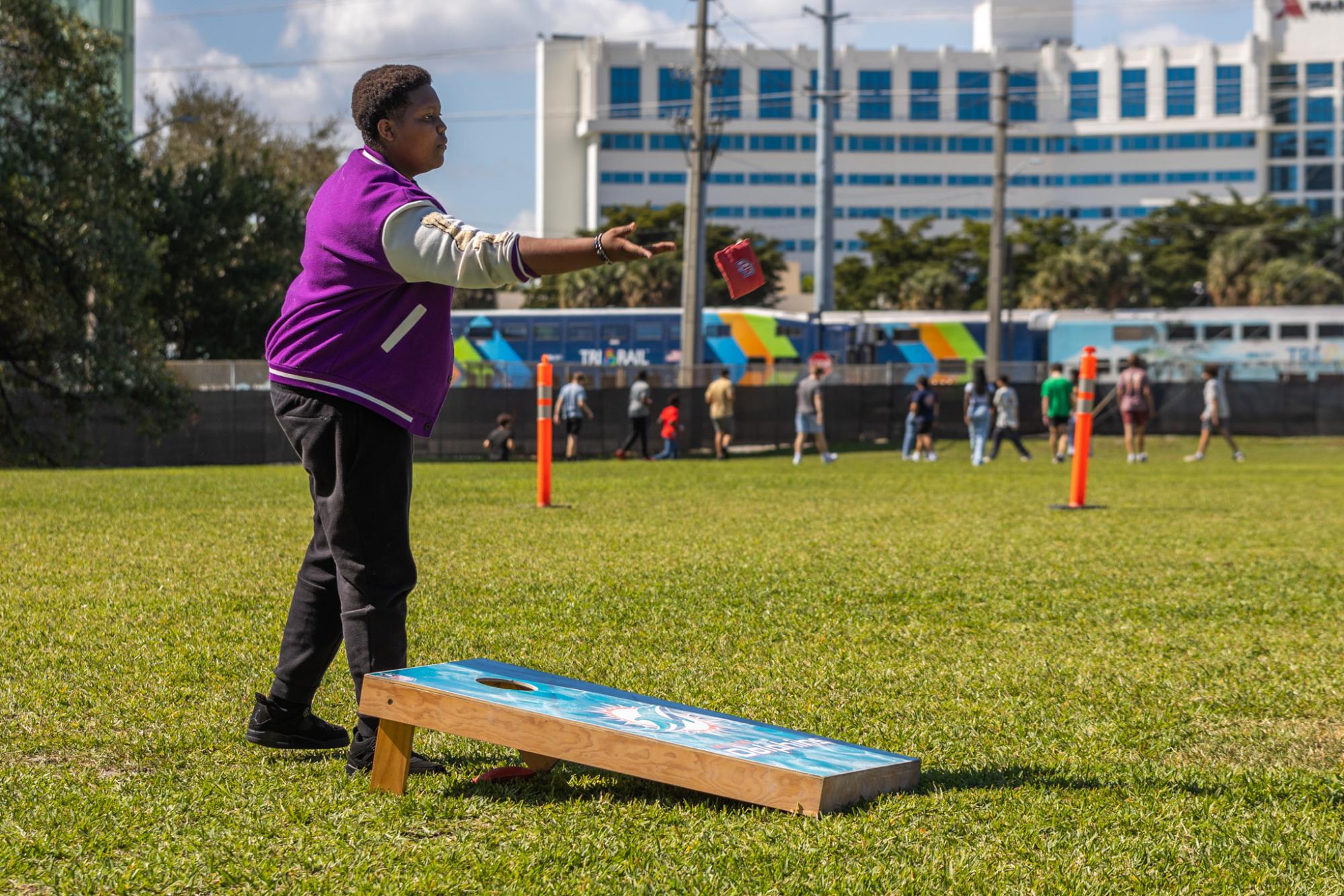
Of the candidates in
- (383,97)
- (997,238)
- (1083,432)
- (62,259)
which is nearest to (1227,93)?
(997,238)

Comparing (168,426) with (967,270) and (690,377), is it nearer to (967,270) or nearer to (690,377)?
(690,377)

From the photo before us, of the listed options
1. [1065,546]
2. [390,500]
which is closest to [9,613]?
[390,500]

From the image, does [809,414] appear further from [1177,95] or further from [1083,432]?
[1177,95]

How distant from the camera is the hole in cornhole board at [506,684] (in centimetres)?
405

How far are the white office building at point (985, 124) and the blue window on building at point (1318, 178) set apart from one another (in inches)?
6.0

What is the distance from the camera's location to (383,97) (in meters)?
4.13

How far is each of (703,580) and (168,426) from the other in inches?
841

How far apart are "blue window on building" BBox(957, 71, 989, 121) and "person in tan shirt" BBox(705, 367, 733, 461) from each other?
3643 inches

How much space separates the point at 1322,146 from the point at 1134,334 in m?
79.7

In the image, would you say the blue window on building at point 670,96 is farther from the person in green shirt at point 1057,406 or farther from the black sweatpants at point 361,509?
the black sweatpants at point 361,509

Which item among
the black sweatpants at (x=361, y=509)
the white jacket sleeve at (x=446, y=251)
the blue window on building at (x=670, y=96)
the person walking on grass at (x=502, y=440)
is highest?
the blue window on building at (x=670, y=96)

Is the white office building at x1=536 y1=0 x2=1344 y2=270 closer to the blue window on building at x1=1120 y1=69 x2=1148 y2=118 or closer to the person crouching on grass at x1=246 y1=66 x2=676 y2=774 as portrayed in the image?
the blue window on building at x1=1120 y1=69 x2=1148 y2=118

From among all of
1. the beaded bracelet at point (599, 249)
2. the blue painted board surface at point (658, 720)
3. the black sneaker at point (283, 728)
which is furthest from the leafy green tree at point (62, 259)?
the beaded bracelet at point (599, 249)

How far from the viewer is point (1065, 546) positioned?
10.9 meters
